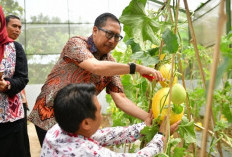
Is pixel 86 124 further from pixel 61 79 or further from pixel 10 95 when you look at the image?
pixel 10 95

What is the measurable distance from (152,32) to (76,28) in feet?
14.3

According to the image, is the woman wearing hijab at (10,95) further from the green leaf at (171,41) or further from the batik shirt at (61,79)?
the green leaf at (171,41)

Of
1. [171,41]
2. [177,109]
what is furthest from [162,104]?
[171,41]

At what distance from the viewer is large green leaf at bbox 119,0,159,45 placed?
869mm

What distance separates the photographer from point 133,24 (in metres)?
0.89

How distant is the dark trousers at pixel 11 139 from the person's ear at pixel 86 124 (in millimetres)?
543

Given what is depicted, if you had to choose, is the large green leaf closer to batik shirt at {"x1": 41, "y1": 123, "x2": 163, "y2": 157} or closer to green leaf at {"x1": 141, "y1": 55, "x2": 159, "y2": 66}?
green leaf at {"x1": 141, "y1": 55, "x2": 159, "y2": 66}

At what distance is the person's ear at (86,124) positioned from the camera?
750 mm

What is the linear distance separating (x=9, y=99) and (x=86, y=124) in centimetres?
56

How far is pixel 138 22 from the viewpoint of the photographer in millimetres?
898

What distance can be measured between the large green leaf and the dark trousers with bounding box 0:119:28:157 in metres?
0.66

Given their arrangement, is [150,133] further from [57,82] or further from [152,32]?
[57,82]

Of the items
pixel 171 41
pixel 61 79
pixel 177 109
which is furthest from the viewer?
pixel 61 79

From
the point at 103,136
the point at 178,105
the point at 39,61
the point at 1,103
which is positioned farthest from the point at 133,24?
the point at 39,61
